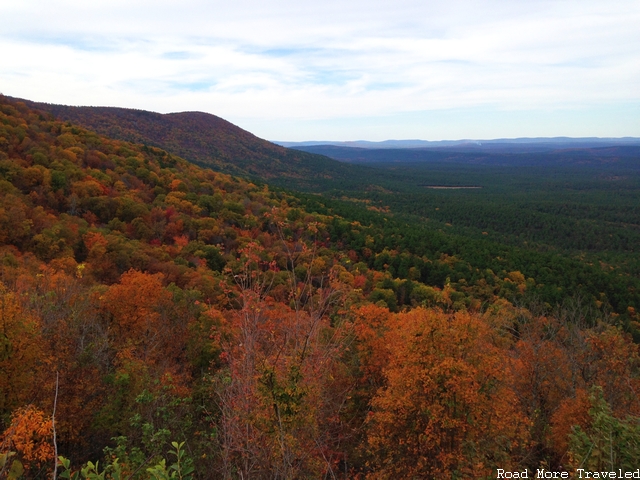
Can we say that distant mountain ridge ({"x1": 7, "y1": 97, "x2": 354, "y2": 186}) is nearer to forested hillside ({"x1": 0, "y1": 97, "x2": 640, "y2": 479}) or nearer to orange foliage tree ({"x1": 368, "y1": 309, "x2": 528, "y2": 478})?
forested hillside ({"x1": 0, "y1": 97, "x2": 640, "y2": 479})

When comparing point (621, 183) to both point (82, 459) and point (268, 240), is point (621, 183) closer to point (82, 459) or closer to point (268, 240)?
point (268, 240)

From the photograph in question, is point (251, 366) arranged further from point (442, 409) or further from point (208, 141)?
point (208, 141)

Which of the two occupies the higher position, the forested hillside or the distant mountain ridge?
the distant mountain ridge

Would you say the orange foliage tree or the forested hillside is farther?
the orange foliage tree

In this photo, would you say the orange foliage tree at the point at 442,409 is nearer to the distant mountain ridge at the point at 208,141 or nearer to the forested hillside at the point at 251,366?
the forested hillside at the point at 251,366

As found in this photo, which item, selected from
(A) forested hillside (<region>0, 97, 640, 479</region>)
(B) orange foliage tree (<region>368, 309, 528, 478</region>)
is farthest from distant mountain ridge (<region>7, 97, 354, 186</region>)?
(B) orange foliage tree (<region>368, 309, 528, 478</region>)

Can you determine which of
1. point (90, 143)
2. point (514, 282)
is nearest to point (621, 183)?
point (514, 282)

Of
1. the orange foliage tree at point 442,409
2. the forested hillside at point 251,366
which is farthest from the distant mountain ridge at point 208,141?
the orange foliage tree at point 442,409

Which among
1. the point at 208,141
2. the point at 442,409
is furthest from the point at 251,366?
the point at 208,141
